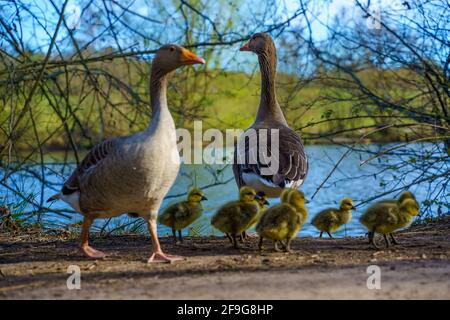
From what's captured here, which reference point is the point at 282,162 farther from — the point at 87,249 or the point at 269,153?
the point at 87,249

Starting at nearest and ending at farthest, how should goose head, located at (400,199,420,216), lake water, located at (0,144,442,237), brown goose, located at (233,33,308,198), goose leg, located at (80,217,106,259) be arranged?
goose leg, located at (80,217,106,259)
goose head, located at (400,199,420,216)
brown goose, located at (233,33,308,198)
lake water, located at (0,144,442,237)

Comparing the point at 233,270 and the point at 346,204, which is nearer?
the point at 233,270

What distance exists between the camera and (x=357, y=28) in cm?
1052

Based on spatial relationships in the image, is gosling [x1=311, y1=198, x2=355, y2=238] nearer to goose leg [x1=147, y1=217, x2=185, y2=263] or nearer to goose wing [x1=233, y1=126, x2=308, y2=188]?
goose wing [x1=233, y1=126, x2=308, y2=188]

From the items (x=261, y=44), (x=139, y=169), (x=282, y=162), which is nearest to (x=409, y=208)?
(x=282, y=162)

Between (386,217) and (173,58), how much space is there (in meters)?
2.61

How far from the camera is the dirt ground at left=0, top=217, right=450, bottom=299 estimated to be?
4418mm

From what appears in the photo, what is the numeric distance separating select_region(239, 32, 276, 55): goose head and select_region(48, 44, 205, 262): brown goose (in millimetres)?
3066

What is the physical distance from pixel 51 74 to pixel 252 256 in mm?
4854

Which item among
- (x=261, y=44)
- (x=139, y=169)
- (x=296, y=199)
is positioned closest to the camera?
(x=139, y=169)

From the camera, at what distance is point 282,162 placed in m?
6.87

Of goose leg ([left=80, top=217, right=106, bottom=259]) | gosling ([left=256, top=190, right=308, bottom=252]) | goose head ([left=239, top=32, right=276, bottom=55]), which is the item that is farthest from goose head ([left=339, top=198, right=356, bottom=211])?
goose head ([left=239, top=32, right=276, bottom=55])

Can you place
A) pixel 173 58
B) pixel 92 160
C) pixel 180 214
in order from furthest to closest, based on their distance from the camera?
pixel 180 214, pixel 173 58, pixel 92 160

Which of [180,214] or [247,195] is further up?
[247,195]
